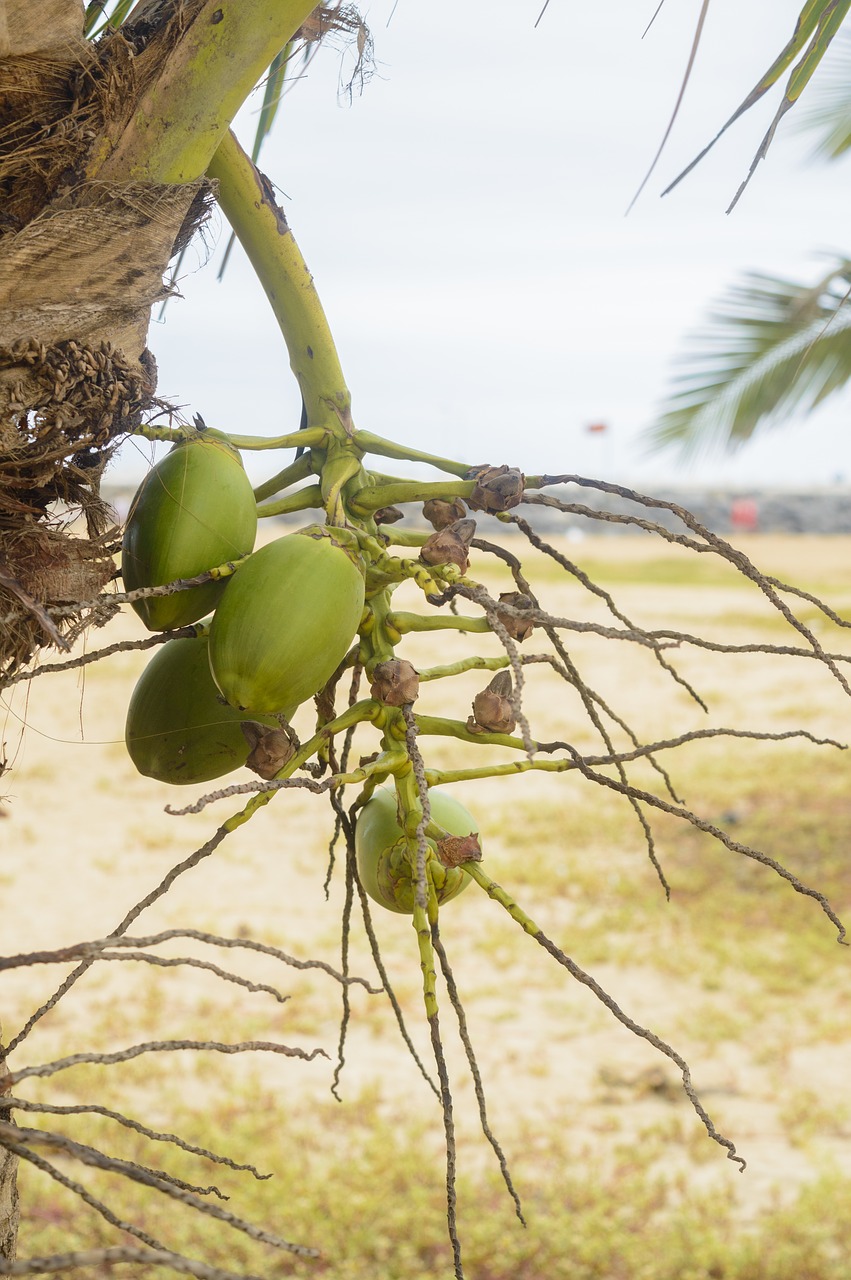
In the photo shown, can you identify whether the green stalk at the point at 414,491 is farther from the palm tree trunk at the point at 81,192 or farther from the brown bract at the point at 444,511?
the palm tree trunk at the point at 81,192

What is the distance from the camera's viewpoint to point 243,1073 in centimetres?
438

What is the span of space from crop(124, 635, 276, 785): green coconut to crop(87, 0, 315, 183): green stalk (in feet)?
1.18

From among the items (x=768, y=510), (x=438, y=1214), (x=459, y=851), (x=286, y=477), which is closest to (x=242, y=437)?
(x=286, y=477)

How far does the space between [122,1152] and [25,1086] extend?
22.4 inches

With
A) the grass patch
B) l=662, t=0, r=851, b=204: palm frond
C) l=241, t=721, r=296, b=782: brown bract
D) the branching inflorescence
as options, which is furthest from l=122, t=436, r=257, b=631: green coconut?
the grass patch

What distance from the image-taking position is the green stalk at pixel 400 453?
939mm

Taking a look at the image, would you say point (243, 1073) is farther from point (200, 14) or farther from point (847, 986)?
point (200, 14)

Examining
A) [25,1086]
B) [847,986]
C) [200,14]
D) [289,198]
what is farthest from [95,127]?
[847,986]

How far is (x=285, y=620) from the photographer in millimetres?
821

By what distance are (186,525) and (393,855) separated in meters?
0.29

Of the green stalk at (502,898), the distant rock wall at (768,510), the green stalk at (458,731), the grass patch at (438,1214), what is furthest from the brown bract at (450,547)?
the distant rock wall at (768,510)

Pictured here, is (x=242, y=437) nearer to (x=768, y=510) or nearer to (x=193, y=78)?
(x=193, y=78)

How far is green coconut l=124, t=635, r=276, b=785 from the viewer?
3.19 ft

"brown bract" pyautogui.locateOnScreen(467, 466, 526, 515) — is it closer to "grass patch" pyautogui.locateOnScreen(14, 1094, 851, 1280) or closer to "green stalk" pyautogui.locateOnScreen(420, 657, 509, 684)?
"green stalk" pyautogui.locateOnScreen(420, 657, 509, 684)
